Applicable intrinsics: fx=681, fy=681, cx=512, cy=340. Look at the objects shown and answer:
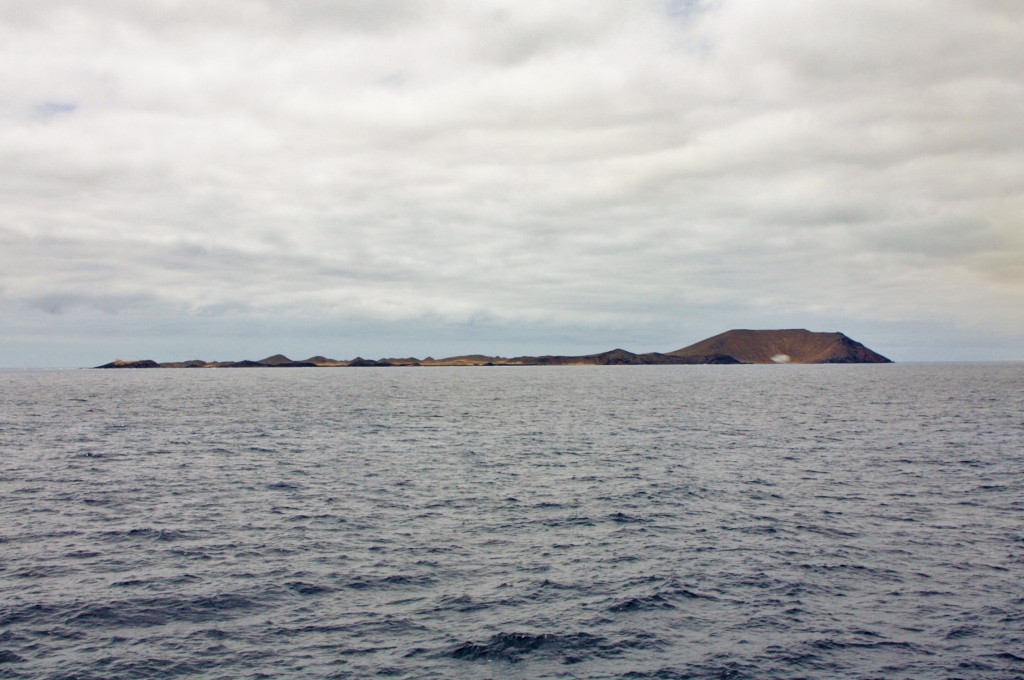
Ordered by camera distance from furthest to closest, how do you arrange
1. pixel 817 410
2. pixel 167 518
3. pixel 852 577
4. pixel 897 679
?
pixel 817 410, pixel 167 518, pixel 852 577, pixel 897 679

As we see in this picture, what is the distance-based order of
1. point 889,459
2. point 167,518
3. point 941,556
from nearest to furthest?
point 941,556 → point 167,518 → point 889,459

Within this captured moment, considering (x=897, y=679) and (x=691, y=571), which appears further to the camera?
(x=691, y=571)

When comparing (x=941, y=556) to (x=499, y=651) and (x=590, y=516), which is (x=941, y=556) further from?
(x=499, y=651)

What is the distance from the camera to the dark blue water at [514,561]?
22703mm

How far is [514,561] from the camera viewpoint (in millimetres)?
32062

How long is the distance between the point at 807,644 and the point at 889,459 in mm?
45036

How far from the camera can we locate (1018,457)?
205ft

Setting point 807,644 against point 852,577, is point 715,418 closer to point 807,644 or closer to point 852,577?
point 852,577

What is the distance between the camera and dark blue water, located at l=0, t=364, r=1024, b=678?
894 inches

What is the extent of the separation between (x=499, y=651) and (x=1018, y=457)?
6145cm

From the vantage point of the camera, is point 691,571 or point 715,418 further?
point 715,418

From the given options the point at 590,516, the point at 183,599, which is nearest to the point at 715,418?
the point at 590,516

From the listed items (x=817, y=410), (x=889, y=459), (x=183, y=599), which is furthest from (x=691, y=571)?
(x=817, y=410)

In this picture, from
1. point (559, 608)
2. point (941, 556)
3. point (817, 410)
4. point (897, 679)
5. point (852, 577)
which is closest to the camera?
point (897, 679)
